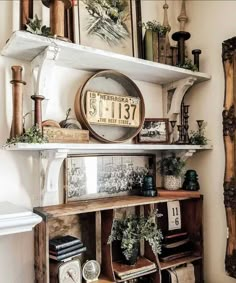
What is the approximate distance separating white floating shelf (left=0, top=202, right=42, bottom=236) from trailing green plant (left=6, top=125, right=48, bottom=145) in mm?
309

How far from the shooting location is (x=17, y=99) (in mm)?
1416

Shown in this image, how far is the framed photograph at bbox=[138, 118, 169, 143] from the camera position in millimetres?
1908

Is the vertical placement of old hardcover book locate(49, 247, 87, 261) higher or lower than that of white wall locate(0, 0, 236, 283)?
lower

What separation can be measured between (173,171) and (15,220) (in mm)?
1058

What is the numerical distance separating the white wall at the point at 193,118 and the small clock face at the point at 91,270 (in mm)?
284

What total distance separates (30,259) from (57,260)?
21 centimetres

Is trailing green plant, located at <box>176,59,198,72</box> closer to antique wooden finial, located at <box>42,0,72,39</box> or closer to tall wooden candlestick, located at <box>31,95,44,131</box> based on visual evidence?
antique wooden finial, located at <box>42,0,72,39</box>

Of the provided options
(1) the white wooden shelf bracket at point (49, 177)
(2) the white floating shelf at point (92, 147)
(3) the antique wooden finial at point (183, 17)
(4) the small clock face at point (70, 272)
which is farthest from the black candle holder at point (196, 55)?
(4) the small clock face at point (70, 272)

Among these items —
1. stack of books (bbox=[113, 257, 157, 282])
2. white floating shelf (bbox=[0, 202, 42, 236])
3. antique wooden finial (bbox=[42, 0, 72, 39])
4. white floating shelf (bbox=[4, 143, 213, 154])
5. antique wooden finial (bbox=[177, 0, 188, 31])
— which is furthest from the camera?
antique wooden finial (bbox=[177, 0, 188, 31])

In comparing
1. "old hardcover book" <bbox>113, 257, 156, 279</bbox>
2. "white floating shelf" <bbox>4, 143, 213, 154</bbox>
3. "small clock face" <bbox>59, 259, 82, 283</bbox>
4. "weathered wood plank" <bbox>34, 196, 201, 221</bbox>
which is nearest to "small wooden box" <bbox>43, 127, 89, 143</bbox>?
"white floating shelf" <bbox>4, 143, 213, 154</bbox>

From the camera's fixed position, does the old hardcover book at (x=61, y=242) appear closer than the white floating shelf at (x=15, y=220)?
No

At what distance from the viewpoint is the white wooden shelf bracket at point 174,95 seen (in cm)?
194

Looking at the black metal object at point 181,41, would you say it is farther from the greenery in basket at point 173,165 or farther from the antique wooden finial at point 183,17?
the greenery in basket at point 173,165

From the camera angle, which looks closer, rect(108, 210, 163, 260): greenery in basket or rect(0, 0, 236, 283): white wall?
rect(0, 0, 236, 283): white wall
